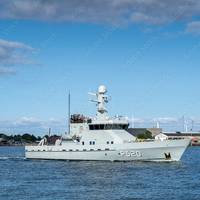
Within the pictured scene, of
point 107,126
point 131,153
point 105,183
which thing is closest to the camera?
point 105,183

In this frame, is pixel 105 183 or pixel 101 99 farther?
pixel 101 99

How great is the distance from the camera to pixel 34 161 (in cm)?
9894

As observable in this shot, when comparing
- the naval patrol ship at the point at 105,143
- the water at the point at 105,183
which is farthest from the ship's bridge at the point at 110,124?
the water at the point at 105,183

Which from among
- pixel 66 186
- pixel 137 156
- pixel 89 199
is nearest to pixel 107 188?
pixel 66 186

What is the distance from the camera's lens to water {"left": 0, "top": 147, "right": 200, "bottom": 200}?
48.5 meters

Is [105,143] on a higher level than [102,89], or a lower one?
lower

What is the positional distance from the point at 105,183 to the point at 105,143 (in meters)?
29.7

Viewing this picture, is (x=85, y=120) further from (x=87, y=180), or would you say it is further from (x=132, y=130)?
(x=87, y=180)

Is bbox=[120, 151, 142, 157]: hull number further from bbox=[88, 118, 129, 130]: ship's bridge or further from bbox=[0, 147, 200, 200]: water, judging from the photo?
bbox=[88, 118, 129, 130]: ship's bridge

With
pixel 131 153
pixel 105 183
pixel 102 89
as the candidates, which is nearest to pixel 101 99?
pixel 102 89

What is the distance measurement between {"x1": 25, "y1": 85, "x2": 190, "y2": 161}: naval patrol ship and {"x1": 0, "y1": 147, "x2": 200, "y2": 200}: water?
3552 millimetres

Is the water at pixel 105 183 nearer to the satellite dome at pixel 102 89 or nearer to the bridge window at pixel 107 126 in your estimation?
the bridge window at pixel 107 126

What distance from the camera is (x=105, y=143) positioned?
87.4m

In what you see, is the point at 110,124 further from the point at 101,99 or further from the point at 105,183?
the point at 105,183
